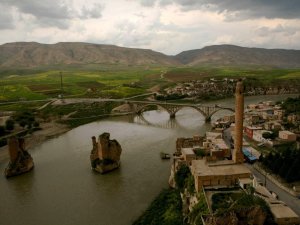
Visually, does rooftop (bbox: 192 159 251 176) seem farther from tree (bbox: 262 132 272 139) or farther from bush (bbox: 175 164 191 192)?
tree (bbox: 262 132 272 139)

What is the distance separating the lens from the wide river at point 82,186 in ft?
78.2

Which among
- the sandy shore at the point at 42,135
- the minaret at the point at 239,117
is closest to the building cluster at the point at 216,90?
the sandy shore at the point at 42,135

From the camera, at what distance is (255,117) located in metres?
46.8

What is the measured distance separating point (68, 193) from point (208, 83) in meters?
77.9

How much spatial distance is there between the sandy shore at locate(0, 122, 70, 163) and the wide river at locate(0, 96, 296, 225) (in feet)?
5.19

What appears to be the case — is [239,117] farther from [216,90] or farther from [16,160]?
[216,90]

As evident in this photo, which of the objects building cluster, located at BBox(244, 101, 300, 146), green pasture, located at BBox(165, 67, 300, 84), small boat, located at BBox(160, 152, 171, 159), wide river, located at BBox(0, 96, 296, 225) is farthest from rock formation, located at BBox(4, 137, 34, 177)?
green pasture, located at BBox(165, 67, 300, 84)

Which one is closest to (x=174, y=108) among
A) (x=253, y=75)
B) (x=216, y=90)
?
(x=216, y=90)

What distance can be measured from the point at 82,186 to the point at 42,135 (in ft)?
81.2

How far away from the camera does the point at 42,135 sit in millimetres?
50844

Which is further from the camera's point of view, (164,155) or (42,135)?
(42,135)

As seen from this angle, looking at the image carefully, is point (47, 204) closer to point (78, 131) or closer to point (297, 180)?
point (297, 180)

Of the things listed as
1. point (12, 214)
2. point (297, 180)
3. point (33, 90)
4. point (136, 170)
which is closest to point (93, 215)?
point (12, 214)

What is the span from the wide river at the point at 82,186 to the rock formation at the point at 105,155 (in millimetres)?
745
